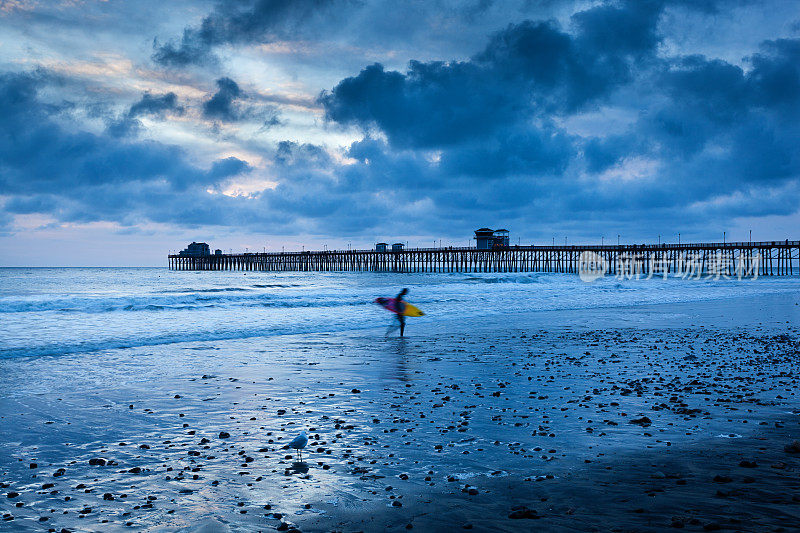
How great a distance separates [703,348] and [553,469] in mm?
10042

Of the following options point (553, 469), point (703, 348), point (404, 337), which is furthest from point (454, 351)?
point (553, 469)

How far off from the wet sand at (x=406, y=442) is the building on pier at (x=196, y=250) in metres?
141

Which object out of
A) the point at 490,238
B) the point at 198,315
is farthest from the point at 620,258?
the point at 198,315

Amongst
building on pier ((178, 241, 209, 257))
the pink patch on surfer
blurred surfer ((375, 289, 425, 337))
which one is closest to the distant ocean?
the pink patch on surfer

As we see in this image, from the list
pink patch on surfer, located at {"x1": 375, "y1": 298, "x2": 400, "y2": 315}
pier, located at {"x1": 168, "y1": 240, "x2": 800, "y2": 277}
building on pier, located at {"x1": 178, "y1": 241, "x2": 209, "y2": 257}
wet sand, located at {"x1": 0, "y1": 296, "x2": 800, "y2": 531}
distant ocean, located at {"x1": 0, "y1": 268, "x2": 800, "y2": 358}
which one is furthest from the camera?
building on pier, located at {"x1": 178, "y1": 241, "x2": 209, "y2": 257}

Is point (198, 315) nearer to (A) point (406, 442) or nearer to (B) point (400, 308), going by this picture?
(B) point (400, 308)

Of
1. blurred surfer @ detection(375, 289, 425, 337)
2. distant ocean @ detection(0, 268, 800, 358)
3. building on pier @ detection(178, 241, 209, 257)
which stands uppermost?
building on pier @ detection(178, 241, 209, 257)

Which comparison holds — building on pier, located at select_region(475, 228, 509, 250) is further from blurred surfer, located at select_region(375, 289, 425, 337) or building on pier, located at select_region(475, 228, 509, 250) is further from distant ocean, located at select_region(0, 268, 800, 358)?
blurred surfer, located at select_region(375, 289, 425, 337)

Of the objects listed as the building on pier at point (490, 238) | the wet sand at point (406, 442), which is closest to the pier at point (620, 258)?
the building on pier at point (490, 238)

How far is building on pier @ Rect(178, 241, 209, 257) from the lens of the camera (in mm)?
147250

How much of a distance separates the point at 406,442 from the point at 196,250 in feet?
496

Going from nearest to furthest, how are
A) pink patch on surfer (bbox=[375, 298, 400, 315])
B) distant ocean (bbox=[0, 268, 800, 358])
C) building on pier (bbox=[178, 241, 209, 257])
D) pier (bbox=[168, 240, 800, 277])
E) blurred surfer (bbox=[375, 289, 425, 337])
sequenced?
distant ocean (bbox=[0, 268, 800, 358]), blurred surfer (bbox=[375, 289, 425, 337]), pink patch on surfer (bbox=[375, 298, 400, 315]), pier (bbox=[168, 240, 800, 277]), building on pier (bbox=[178, 241, 209, 257])

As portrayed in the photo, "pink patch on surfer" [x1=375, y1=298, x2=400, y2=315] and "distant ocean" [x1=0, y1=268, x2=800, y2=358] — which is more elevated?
"pink patch on surfer" [x1=375, y1=298, x2=400, y2=315]

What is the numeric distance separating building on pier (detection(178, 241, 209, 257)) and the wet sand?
141250mm
